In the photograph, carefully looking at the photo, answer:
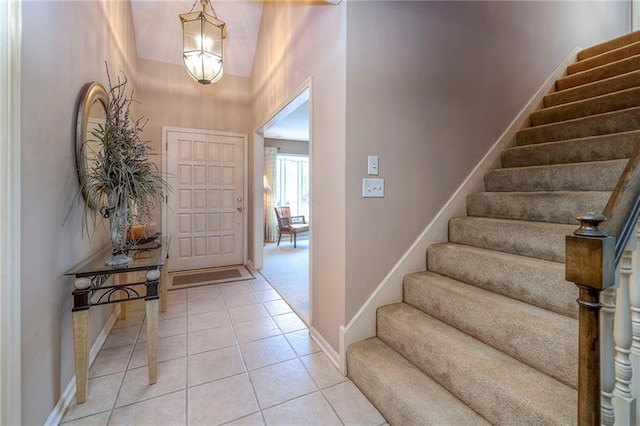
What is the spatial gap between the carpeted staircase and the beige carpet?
7.87 feet

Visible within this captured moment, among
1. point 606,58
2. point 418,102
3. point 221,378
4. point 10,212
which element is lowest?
point 221,378

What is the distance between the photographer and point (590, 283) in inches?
25.9

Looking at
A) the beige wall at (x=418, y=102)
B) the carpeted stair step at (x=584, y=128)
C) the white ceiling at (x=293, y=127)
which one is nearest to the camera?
the beige wall at (x=418, y=102)

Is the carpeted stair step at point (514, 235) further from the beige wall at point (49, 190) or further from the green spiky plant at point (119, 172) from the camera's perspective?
the beige wall at point (49, 190)

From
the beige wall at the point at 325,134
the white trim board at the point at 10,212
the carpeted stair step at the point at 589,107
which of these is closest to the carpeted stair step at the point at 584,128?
the carpeted stair step at the point at 589,107

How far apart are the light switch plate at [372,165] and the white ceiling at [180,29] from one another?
171 centimetres

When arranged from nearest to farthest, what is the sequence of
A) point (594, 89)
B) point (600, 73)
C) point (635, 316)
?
point (635, 316) < point (594, 89) < point (600, 73)

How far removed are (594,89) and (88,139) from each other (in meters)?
3.95

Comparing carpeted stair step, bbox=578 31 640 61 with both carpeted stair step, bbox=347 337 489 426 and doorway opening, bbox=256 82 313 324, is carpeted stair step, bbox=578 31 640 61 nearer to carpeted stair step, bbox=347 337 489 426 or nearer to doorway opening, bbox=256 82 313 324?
doorway opening, bbox=256 82 313 324

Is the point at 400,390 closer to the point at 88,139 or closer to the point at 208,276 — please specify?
the point at 88,139

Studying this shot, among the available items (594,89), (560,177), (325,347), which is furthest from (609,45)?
(325,347)

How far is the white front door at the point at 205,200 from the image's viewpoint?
12.8 ft

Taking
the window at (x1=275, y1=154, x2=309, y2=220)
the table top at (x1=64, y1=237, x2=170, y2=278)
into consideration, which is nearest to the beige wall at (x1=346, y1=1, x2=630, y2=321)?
the table top at (x1=64, y1=237, x2=170, y2=278)

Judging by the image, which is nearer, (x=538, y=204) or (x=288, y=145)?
(x=538, y=204)
